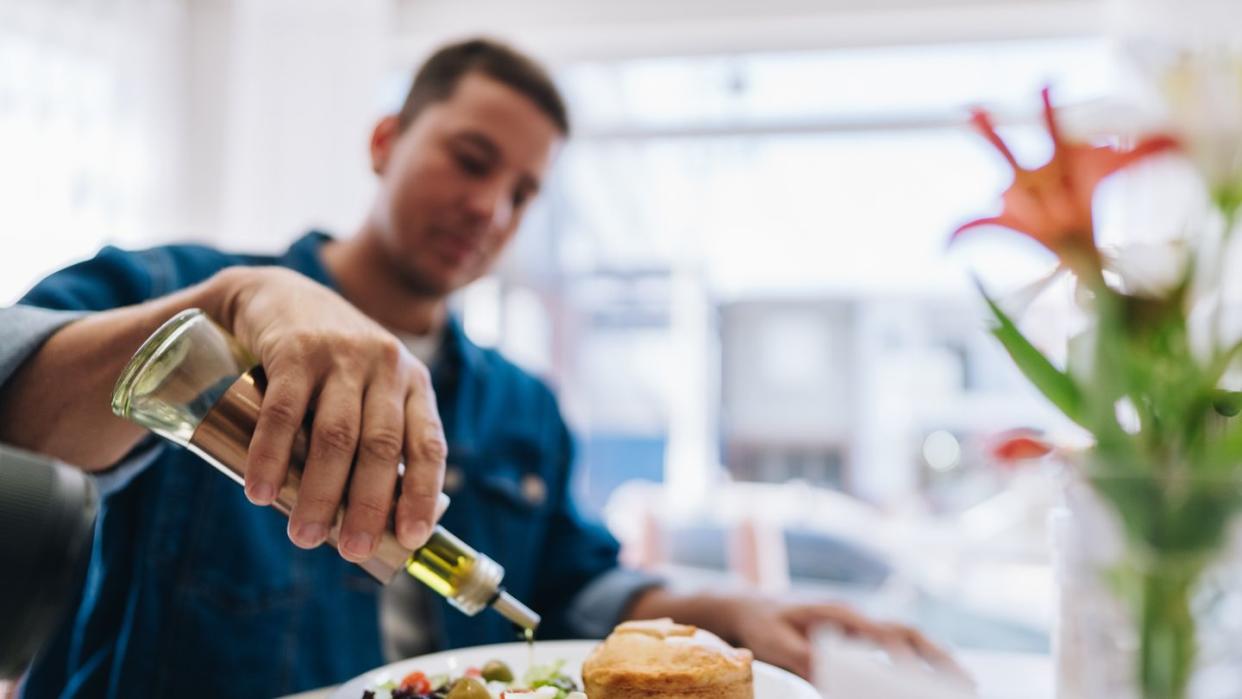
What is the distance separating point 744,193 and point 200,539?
17.5 ft

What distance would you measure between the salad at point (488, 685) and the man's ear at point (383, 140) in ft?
3.27

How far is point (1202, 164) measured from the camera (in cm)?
47

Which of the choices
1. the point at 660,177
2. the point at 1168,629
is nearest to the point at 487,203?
the point at 1168,629

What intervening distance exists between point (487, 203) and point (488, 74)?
201mm

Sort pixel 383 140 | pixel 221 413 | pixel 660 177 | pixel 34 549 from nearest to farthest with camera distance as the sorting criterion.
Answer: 1. pixel 34 549
2. pixel 221 413
3. pixel 383 140
4. pixel 660 177

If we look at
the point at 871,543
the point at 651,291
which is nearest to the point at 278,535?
the point at 871,543

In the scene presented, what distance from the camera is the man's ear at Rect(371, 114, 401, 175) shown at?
1.53 m

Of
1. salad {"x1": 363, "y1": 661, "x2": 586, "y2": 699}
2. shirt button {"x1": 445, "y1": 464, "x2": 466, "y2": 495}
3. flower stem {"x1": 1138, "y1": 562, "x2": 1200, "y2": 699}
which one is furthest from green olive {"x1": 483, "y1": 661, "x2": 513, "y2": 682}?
shirt button {"x1": 445, "y1": 464, "x2": 466, "y2": 495}

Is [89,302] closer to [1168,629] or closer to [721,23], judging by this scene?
[1168,629]

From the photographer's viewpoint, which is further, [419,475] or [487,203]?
[487,203]

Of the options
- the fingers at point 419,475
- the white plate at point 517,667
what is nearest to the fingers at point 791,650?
the white plate at point 517,667

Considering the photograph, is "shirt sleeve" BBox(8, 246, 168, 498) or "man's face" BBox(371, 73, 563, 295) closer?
"shirt sleeve" BBox(8, 246, 168, 498)

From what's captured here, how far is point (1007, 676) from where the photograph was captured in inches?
39.6

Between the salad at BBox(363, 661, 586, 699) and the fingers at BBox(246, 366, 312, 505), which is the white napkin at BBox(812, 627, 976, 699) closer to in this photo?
the salad at BBox(363, 661, 586, 699)
